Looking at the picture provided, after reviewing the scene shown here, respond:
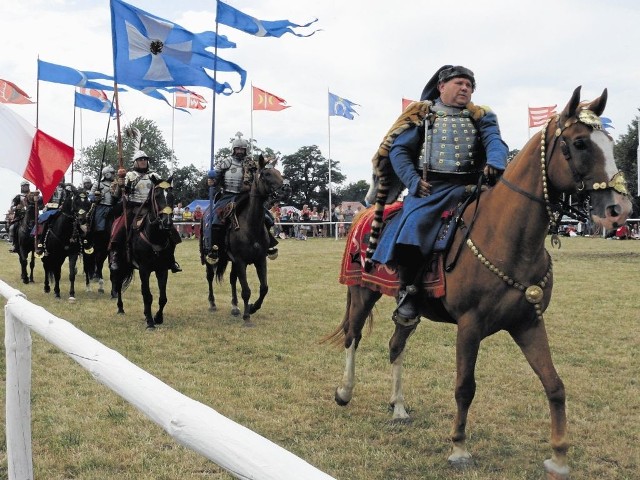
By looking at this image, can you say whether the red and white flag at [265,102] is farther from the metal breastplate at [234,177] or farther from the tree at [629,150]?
the tree at [629,150]

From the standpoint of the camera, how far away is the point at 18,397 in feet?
10.5

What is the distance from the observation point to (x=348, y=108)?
3847 cm

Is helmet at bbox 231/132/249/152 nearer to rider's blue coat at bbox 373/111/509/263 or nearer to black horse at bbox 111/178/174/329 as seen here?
black horse at bbox 111/178/174/329

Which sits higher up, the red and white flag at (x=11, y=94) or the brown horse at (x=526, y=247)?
the red and white flag at (x=11, y=94)

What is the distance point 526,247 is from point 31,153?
6639 mm

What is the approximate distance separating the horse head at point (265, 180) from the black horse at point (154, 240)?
1370 mm

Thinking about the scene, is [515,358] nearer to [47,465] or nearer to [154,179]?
[47,465]

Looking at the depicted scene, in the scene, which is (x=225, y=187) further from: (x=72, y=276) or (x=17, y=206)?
(x=17, y=206)

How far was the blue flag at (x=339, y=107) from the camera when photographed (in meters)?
38.1

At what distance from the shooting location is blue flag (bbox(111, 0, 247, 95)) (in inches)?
443

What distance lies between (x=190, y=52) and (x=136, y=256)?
446 centimetres

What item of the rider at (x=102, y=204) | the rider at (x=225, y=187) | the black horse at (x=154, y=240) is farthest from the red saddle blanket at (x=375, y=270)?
the rider at (x=102, y=204)

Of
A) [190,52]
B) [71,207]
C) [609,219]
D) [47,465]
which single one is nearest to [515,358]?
[609,219]

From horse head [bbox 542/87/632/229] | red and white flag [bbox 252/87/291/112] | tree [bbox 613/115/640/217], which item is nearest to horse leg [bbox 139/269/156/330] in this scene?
horse head [bbox 542/87/632/229]
